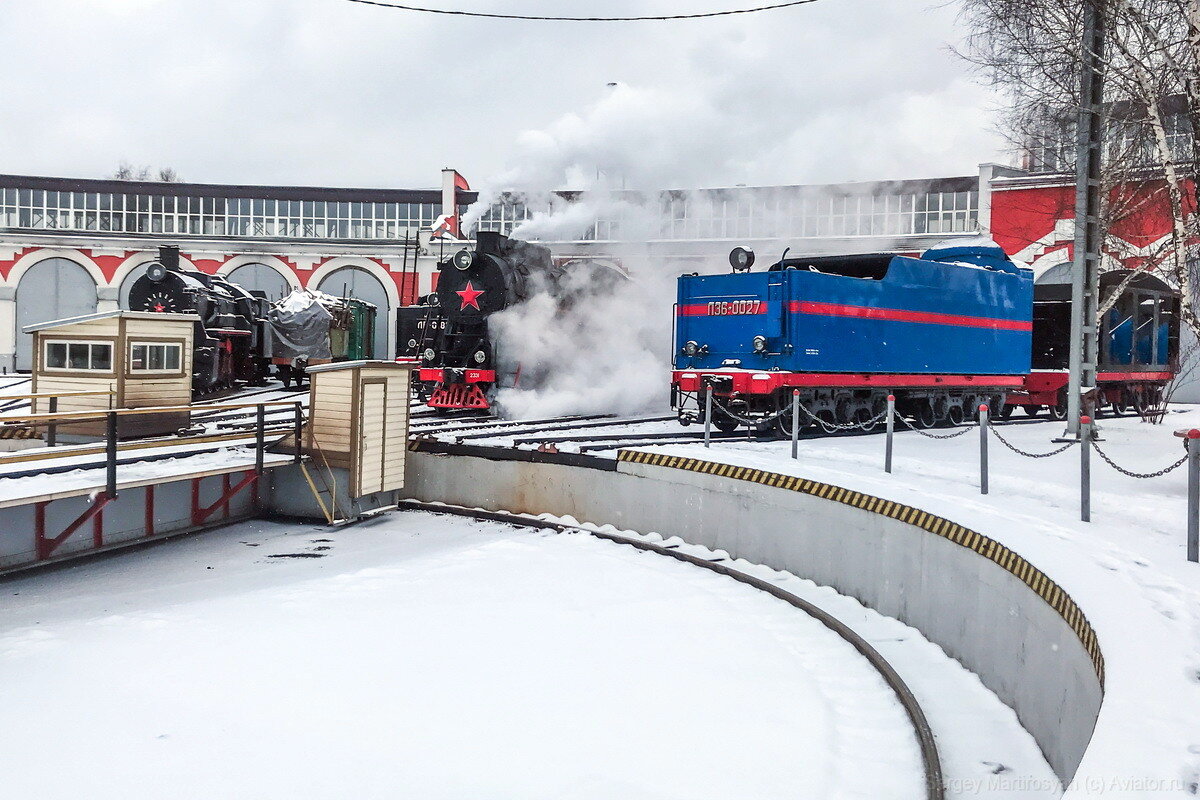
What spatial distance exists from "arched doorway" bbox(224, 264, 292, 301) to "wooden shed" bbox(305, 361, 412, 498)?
1347 inches

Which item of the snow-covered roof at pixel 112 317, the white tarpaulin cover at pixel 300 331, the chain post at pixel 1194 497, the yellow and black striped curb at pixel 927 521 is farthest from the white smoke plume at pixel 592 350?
the chain post at pixel 1194 497

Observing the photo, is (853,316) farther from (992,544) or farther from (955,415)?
(992,544)

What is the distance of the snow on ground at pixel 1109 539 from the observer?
3.79 metres

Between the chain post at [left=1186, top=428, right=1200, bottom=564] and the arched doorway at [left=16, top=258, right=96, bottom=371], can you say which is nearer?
the chain post at [left=1186, top=428, right=1200, bottom=564]

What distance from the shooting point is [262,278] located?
45438 mm

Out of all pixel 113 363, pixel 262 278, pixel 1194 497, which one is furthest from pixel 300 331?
pixel 1194 497

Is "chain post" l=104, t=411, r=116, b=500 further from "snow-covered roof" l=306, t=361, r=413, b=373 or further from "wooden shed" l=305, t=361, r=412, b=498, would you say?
"wooden shed" l=305, t=361, r=412, b=498

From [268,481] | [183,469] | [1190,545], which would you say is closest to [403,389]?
[268,481]

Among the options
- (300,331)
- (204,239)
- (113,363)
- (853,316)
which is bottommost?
(113,363)

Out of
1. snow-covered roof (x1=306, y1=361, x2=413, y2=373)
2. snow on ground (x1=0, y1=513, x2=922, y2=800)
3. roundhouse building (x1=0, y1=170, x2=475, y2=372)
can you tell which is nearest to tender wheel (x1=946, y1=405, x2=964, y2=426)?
snow on ground (x1=0, y1=513, x2=922, y2=800)

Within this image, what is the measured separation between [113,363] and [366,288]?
3355 centimetres

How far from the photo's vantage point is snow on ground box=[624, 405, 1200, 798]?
3.79 metres

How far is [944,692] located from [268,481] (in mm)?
10109

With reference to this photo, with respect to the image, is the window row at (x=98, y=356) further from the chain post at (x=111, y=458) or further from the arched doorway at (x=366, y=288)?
the arched doorway at (x=366, y=288)
